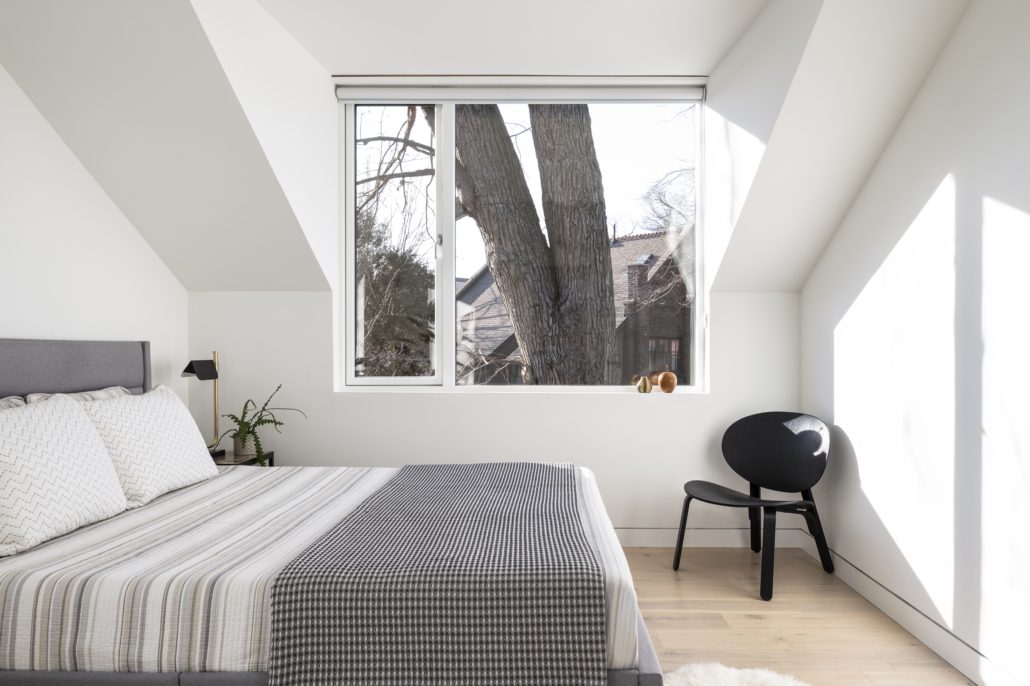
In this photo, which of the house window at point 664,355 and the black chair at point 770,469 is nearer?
the black chair at point 770,469

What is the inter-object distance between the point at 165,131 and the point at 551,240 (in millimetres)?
1983

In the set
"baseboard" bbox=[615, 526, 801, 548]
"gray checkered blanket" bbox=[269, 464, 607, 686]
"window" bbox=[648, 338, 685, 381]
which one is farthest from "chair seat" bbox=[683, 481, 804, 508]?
"gray checkered blanket" bbox=[269, 464, 607, 686]

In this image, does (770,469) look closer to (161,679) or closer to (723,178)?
(723,178)

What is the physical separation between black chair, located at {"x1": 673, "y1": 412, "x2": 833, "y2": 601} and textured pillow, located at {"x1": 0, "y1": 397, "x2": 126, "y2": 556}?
2.39 meters

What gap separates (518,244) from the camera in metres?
3.69

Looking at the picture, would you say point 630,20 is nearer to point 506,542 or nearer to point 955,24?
point 955,24

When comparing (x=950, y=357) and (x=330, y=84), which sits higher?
(x=330, y=84)

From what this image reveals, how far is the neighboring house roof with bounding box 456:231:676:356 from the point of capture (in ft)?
12.2

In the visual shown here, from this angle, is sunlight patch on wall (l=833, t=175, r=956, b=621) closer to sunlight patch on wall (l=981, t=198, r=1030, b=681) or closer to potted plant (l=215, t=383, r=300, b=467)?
sunlight patch on wall (l=981, t=198, r=1030, b=681)

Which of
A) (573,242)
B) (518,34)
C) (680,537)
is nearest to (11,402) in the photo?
(518,34)

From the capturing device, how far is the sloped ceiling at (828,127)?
7.68 feet

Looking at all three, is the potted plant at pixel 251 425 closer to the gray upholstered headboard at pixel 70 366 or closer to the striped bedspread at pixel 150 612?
the gray upholstered headboard at pixel 70 366

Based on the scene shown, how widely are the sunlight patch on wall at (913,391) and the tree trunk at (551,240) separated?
4.41 ft

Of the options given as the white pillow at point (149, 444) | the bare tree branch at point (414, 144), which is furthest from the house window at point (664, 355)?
the white pillow at point (149, 444)
